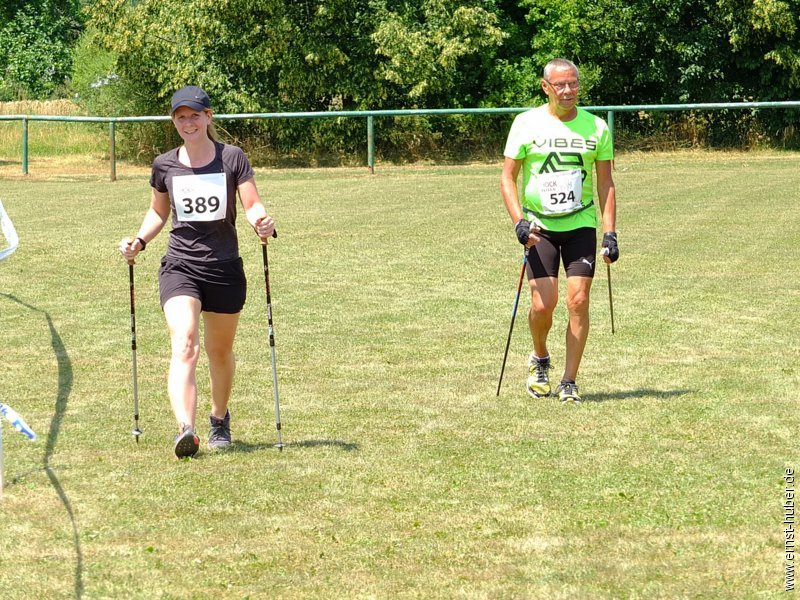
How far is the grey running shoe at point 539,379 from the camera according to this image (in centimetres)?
922

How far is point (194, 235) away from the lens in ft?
24.9

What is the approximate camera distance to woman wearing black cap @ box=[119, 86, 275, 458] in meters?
7.39

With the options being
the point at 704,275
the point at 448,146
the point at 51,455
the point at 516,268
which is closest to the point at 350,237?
the point at 516,268

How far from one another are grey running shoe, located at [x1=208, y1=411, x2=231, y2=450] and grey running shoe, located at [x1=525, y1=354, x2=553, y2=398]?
2257 millimetres

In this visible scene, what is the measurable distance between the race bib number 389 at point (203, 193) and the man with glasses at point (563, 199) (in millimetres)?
2134

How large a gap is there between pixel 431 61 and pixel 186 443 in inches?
1096

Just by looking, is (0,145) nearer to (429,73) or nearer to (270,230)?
(429,73)

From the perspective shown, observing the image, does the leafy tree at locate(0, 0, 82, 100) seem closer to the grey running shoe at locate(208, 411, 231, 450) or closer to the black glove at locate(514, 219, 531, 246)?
the black glove at locate(514, 219, 531, 246)

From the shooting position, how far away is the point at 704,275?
14.7m

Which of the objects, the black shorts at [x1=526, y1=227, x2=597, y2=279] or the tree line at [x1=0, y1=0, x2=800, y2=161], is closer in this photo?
the black shorts at [x1=526, y1=227, x2=597, y2=279]

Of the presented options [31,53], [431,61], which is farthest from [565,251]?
[31,53]

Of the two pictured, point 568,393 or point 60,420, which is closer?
point 60,420

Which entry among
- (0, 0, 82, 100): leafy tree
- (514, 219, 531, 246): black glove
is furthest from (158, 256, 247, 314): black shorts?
(0, 0, 82, 100): leafy tree

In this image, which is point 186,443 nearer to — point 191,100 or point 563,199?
point 191,100
